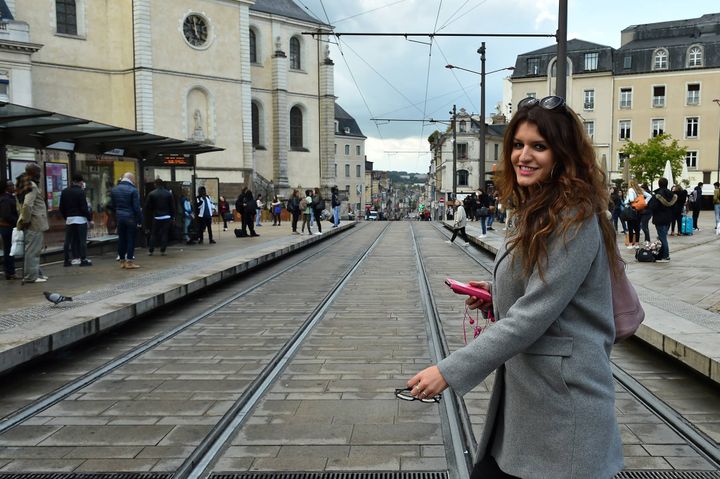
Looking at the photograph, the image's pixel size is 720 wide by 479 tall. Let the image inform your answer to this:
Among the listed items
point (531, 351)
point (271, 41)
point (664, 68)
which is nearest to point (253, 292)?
point (531, 351)

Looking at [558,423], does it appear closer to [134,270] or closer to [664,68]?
[134,270]

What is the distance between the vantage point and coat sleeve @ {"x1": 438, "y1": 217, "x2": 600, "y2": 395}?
187 centimetres

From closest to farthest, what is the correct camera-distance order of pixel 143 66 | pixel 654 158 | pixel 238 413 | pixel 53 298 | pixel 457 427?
pixel 457 427 < pixel 238 413 < pixel 53 298 < pixel 143 66 < pixel 654 158

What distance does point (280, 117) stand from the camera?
50.1 meters

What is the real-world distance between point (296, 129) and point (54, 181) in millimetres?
39264

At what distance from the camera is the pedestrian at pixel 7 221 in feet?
36.4

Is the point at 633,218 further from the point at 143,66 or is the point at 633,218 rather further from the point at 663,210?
the point at 143,66

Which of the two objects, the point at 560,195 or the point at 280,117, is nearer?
the point at 560,195

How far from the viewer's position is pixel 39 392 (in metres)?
5.55

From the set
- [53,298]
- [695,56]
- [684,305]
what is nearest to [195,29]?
[53,298]

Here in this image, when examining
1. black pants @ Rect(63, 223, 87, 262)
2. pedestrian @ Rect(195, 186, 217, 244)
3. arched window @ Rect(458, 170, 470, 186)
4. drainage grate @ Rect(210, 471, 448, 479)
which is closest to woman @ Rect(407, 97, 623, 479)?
drainage grate @ Rect(210, 471, 448, 479)

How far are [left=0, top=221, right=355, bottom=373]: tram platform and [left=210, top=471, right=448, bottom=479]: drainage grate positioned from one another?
3.12m

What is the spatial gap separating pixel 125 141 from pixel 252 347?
412 inches

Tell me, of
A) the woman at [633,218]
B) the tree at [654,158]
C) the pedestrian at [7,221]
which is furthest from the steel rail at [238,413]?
the tree at [654,158]
